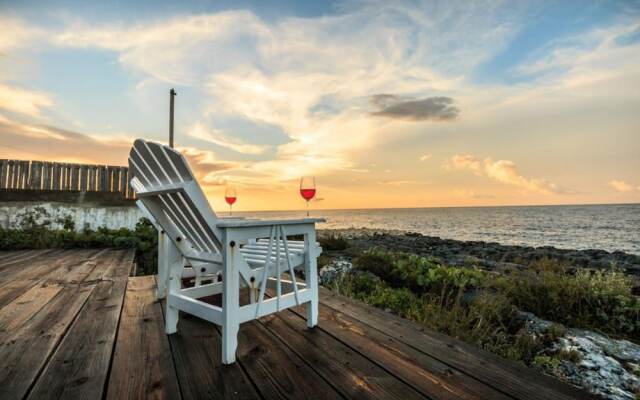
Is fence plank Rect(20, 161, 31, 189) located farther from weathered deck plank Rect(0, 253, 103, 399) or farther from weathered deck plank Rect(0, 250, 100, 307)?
weathered deck plank Rect(0, 253, 103, 399)

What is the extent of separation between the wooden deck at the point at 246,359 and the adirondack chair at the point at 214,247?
0.56 ft

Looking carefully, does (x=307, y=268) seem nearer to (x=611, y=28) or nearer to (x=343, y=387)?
(x=343, y=387)

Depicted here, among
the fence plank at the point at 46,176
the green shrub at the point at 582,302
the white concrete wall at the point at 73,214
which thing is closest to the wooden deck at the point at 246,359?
the green shrub at the point at 582,302

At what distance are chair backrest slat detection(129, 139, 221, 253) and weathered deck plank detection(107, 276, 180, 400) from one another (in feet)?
1.80

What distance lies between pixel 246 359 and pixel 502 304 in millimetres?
2439

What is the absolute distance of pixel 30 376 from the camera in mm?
1244

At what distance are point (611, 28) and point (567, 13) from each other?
1.14 meters

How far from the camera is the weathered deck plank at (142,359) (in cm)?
114

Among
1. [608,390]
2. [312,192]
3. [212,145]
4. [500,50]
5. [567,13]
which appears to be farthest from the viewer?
[212,145]

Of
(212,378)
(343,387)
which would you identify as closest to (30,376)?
(212,378)

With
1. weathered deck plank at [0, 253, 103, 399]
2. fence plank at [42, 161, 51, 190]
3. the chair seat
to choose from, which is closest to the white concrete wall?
fence plank at [42, 161, 51, 190]

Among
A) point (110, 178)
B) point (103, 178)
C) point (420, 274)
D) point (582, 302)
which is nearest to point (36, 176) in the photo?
point (103, 178)

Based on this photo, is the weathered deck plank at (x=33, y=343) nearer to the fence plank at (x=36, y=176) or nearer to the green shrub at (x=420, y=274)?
the green shrub at (x=420, y=274)

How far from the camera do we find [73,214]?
7.25 metres
